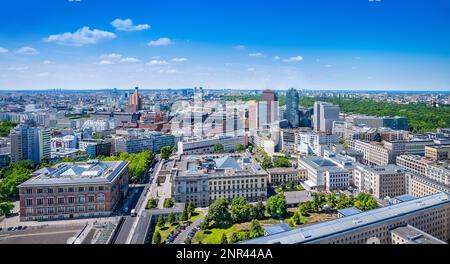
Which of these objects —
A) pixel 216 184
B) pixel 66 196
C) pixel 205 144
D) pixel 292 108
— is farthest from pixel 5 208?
pixel 292 108

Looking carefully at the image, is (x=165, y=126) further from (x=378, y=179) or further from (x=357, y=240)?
(x=357, y=240)

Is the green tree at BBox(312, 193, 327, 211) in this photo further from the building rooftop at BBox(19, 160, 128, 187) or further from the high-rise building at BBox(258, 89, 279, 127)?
the high-rise building at BBox(258, 89, 279, 127)

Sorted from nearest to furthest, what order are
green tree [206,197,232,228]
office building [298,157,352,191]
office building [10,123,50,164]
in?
1. green tree [206,197,232,228]
2. office building [298,157,352,191]
3. office building [10,123,50,164]

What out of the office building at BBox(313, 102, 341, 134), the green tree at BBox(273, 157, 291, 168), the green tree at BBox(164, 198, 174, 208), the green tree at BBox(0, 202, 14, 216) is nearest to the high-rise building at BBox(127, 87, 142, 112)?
the office building at BBox(313, 102, 341, 134)

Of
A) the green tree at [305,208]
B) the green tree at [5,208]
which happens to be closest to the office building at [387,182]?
the green tree at [305,208]
